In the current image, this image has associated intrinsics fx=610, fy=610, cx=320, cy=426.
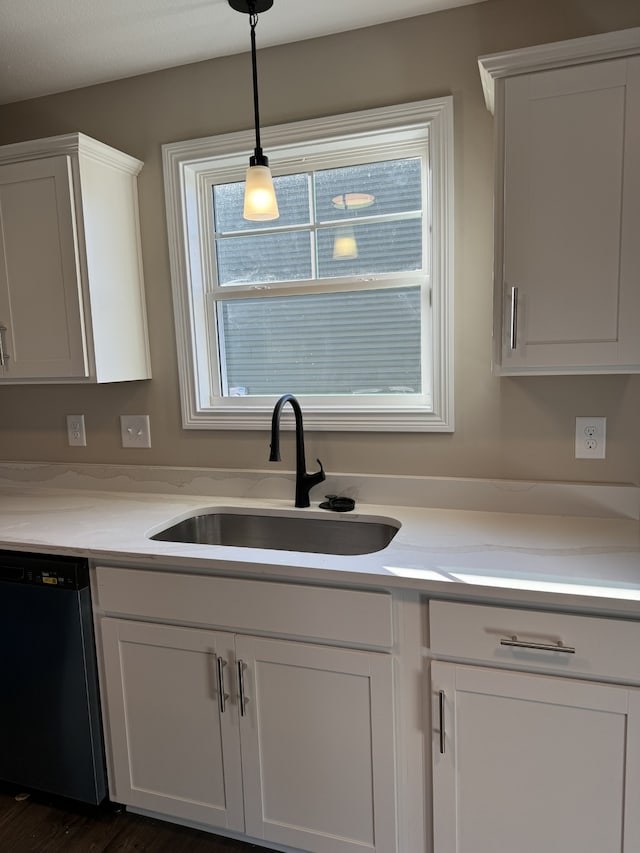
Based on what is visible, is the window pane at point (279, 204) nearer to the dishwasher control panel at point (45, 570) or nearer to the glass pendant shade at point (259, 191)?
the glass pendant shade at point (259, 191)

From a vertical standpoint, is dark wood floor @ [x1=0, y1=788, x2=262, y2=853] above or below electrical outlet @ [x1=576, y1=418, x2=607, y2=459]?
below

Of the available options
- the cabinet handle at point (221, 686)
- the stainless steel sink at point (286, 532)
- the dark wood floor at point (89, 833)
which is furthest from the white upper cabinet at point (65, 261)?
the dark wood floor at point (89, 833)

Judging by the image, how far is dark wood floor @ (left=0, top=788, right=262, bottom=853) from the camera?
174 cm

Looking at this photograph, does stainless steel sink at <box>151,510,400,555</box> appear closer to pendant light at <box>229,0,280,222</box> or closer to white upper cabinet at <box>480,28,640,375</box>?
white upper cabinet at <box>480,28,640,375</box>

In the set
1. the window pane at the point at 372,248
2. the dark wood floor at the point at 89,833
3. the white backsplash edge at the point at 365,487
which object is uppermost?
the window pane at the point at 372,248

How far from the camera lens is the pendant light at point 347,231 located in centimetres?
205

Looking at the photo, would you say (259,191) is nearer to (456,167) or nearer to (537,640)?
(456,167)

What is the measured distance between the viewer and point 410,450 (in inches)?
78.8

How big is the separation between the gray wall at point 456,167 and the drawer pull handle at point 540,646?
0.66m

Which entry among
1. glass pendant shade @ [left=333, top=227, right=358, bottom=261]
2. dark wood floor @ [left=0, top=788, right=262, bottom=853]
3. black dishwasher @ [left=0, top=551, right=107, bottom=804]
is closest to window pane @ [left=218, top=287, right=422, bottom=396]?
glass pendant shade @ [left=333, top=227, right=358, bottom=261]

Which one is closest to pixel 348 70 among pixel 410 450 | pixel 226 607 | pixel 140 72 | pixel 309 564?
pixel 140 72

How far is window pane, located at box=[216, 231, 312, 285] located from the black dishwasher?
114 centimetres

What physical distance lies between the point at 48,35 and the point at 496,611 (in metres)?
2.06

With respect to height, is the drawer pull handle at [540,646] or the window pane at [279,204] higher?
the window pane at [279,204]
